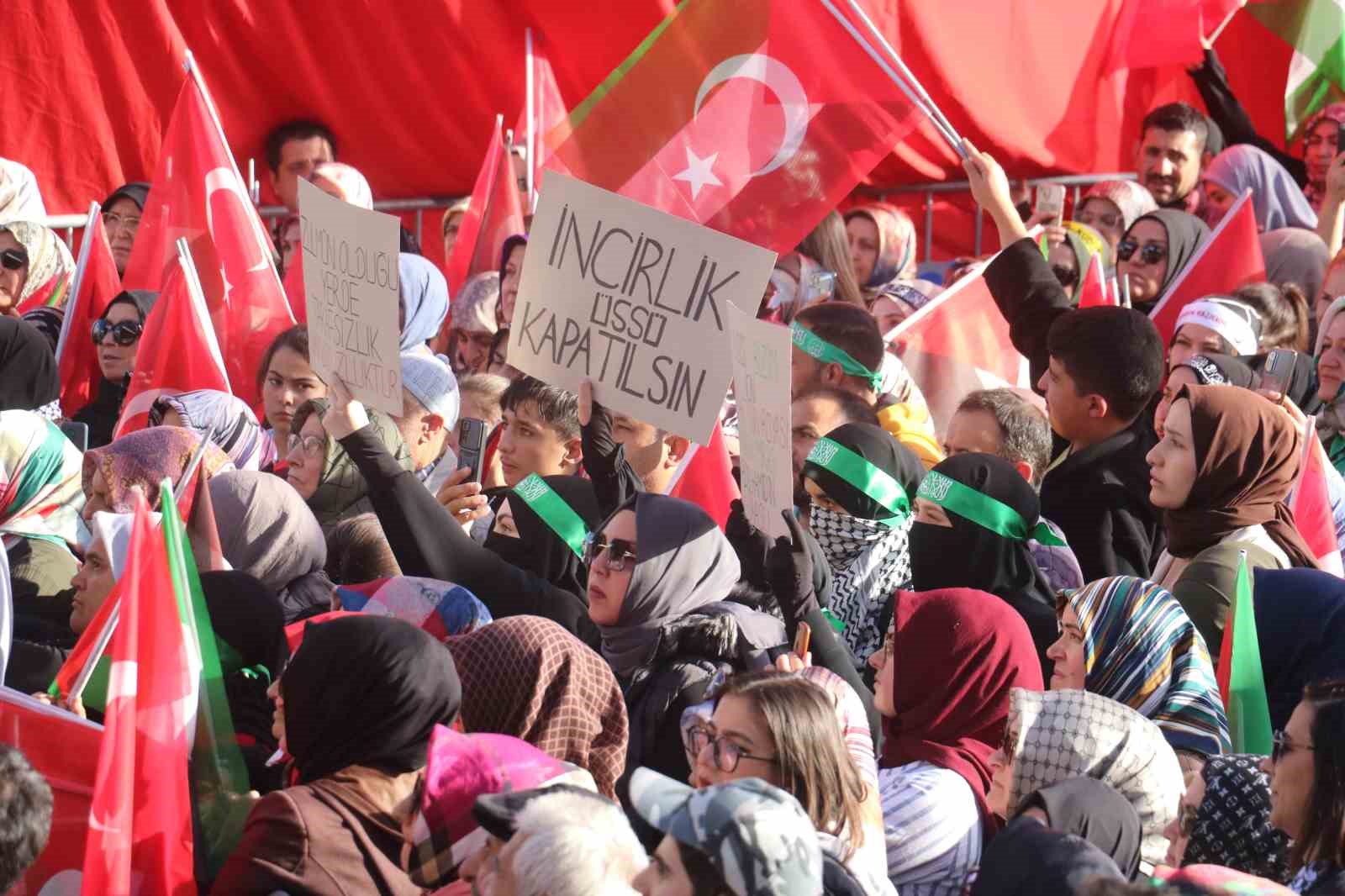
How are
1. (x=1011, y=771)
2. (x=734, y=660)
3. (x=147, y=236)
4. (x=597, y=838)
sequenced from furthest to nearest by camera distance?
1. (x=147, y=236)
2. (x=734, y=660)
3. (x=1011, y=771)
4. (x=597, y=838)

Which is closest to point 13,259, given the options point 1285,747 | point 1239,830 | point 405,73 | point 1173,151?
point 405,73

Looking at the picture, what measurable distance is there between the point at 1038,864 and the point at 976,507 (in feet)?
7.07

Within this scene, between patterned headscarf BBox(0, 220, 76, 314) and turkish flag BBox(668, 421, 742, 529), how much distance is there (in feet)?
12.2

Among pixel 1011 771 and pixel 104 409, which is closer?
pixel 1011 771

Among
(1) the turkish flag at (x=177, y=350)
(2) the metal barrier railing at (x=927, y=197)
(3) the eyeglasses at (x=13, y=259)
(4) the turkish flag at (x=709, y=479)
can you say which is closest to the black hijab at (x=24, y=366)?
(1) the turkish flag at (x=177, y=350)

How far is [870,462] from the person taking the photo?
512cm

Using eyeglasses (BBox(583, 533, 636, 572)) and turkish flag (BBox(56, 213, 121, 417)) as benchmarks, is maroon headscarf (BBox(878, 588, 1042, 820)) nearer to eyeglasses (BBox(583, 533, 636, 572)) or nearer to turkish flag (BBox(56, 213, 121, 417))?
eyeglasses (BBox(583, 533, 636, 572))

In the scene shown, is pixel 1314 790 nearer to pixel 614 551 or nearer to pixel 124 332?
pixel 614 551

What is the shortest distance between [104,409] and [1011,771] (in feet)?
15.7

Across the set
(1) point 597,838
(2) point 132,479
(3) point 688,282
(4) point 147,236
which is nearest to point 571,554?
(3) point 688,282

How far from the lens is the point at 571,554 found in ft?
16.9

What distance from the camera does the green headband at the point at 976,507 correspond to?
16.0ft

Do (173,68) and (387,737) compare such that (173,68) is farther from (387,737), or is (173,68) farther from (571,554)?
(387,737)

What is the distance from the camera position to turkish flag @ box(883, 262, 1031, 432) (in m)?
7.15
